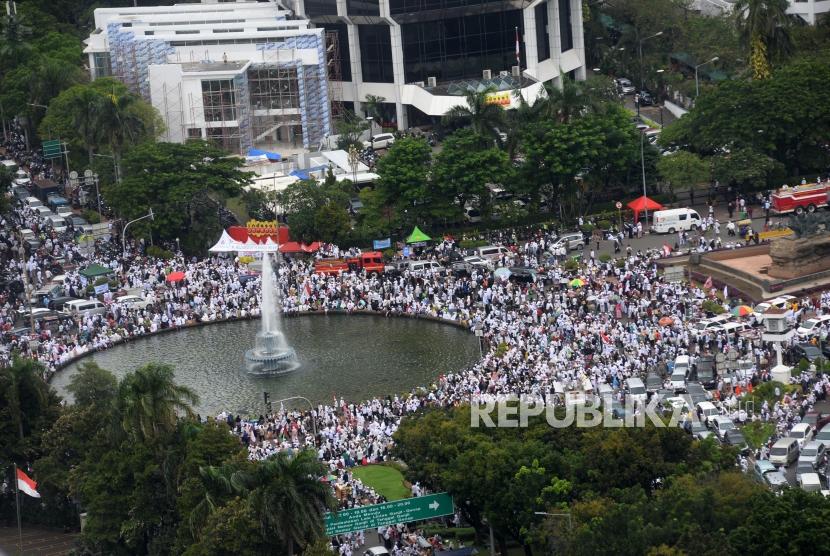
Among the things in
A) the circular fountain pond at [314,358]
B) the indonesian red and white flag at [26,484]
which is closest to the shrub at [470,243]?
the circular fountain pond at [314,358]

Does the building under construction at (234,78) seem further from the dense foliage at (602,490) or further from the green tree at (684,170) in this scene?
the dense foliage at (602,490)

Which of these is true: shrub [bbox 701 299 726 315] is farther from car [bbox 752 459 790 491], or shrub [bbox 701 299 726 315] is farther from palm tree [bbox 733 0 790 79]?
palm tree [bbox 733 0 790 79]

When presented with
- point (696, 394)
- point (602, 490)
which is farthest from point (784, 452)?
point (602, 490)

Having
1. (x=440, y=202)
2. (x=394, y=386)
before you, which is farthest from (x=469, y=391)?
(x=440, y=202)

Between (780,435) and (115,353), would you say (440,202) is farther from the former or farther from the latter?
(780,435)

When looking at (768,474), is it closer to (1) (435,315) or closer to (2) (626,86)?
(1) (435,315)
